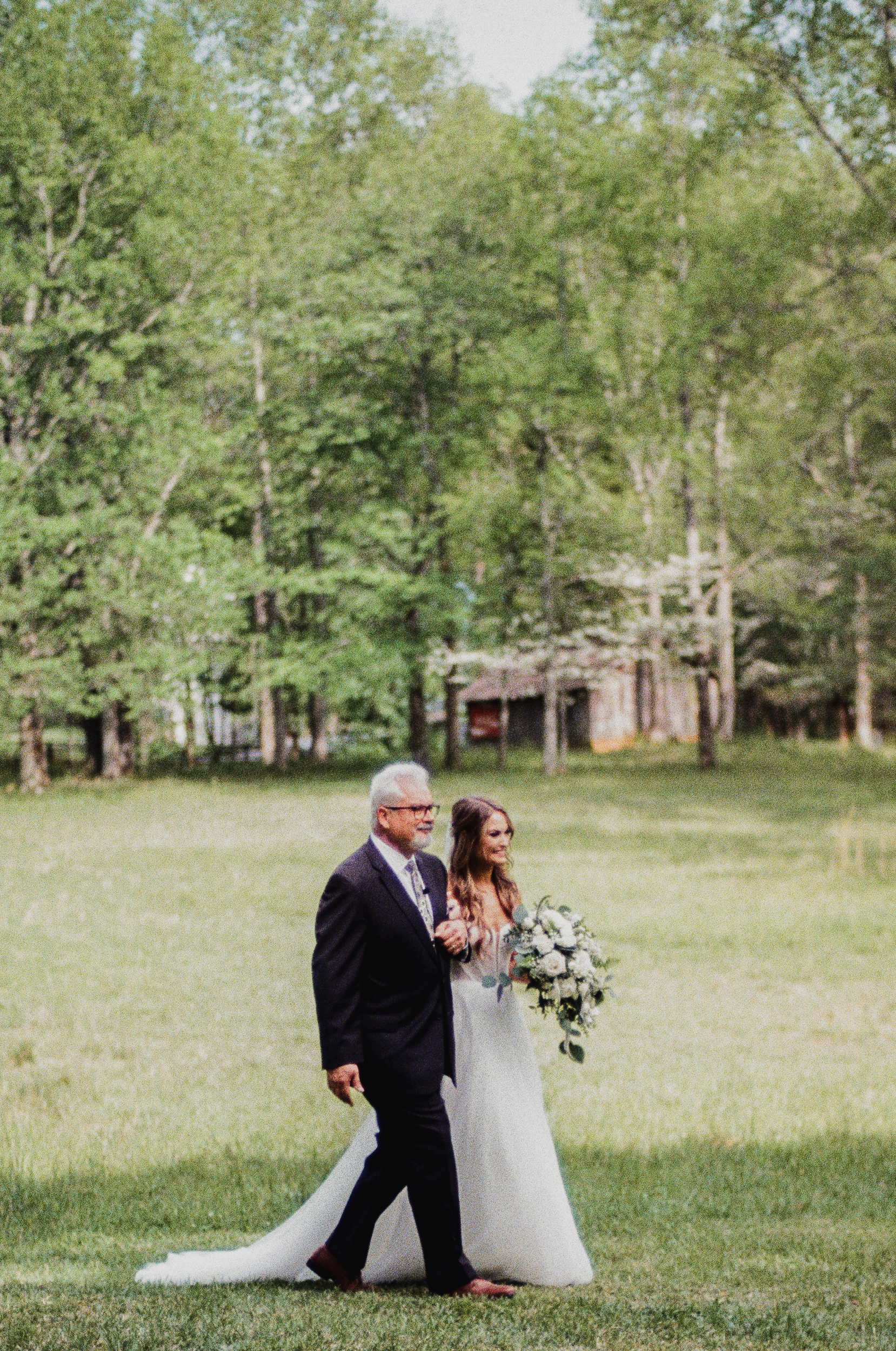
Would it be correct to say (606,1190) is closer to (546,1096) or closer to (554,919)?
(546,1096)

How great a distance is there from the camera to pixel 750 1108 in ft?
36.0

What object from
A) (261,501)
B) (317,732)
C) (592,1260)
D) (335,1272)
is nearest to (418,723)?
(317,732)

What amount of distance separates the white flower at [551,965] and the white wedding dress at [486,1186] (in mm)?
204

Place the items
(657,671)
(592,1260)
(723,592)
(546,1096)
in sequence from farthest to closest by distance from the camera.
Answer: (657,671), (723,592), (546,1096), (592,1260)

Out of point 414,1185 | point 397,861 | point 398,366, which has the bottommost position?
point 414,1185

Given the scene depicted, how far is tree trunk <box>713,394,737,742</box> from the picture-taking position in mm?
52938

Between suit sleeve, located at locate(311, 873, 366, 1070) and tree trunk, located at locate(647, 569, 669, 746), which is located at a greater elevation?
tree trunk, located at locate(647, 569, 669, 746)

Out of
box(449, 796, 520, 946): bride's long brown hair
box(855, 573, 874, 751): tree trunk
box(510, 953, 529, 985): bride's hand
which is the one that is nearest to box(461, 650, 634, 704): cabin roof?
box(855, 573, 874, 751): tree trunk

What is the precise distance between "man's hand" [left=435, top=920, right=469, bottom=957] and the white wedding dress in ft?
0.97

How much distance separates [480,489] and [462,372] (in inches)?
132

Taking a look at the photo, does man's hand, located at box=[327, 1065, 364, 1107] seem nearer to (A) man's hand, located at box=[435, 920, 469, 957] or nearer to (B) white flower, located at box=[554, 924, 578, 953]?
(A) man's hand, located at box=[435, 920, 469, 957]

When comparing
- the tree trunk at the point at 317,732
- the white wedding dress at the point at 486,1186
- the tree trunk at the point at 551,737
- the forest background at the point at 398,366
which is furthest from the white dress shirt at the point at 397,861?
the tree trunk at the point at 317,732

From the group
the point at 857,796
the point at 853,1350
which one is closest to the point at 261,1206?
the point at 853,1350

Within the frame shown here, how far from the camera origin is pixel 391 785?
19.1 feet
